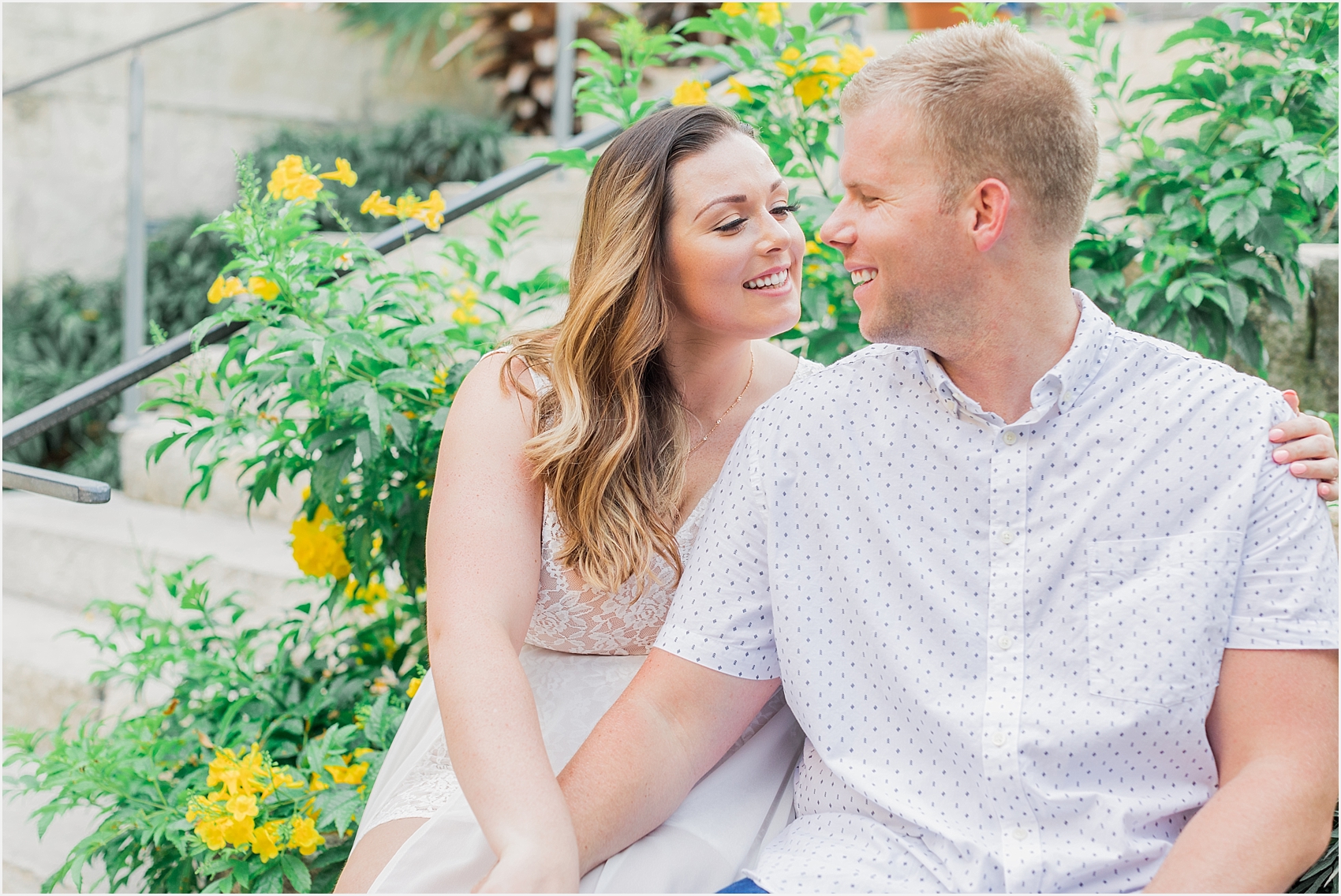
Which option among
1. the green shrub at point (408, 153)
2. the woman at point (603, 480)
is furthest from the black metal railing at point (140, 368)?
the green shrub at point (408, 153)

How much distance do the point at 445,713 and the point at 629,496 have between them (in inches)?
17.0

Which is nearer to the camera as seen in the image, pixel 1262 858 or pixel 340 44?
pixel 1262 858

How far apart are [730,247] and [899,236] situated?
405mm

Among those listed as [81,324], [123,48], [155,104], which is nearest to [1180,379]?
[123,48]

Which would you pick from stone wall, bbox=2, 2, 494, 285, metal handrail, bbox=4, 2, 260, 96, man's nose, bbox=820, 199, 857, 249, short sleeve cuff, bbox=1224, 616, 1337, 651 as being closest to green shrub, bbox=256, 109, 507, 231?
stone wall, bbox=2, 2, 494, 285

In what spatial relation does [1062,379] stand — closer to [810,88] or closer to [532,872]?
[532,872]

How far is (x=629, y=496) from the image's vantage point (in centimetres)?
163

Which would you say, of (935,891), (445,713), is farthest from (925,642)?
(445,713)

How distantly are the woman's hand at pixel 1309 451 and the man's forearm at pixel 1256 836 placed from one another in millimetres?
318

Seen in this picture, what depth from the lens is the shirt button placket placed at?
1246 mm

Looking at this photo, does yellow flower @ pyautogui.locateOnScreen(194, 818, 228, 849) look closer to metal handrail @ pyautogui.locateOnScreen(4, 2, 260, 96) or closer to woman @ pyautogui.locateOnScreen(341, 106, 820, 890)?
woman @ pyautogui.locateOnScreen(341, 106, 820, 890)

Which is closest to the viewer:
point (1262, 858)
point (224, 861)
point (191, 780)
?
point (1262, 858)

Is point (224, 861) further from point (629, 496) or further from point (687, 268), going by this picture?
point (687, 268)

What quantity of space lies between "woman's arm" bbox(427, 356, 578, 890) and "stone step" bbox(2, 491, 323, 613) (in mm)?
1747
